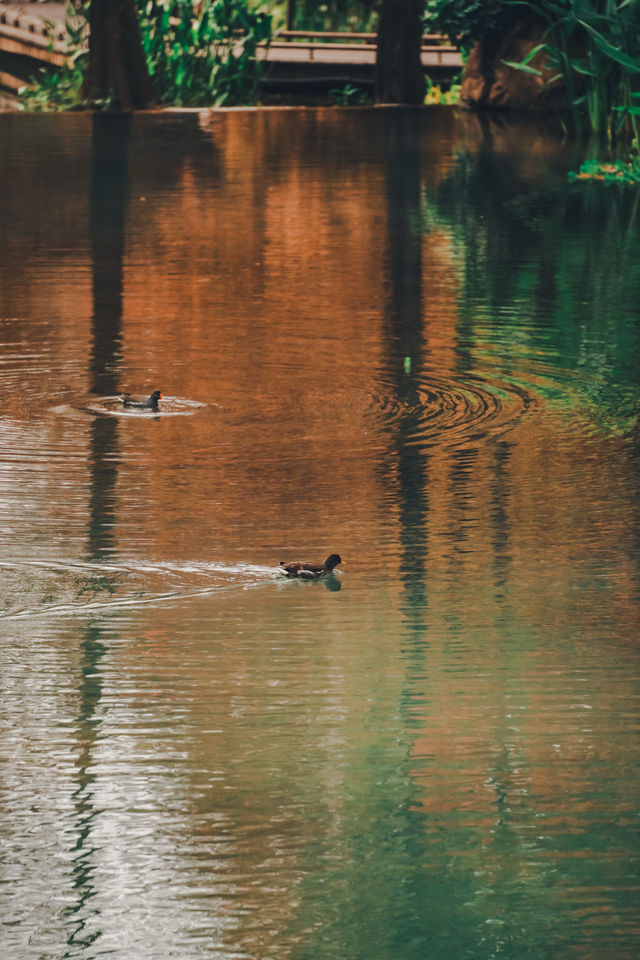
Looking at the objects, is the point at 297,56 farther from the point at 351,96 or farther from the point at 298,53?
the point at 351,96

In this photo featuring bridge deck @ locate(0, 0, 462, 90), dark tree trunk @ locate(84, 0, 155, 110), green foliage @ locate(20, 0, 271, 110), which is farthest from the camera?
bridge deck @ locate(0, 0, 462, 90)

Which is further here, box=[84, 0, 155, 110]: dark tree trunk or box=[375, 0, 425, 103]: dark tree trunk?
box=[375, 0, 425, 103]: dark tree trunk

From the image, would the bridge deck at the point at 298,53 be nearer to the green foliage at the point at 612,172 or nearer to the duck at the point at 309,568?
the green foliage at the point at 612,172

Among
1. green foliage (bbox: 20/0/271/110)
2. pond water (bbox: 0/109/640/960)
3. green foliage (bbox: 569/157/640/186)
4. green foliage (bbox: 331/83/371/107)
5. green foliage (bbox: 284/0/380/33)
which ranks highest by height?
green foliage (bbox: 284/0/380/33)

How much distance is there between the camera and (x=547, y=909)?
4605 mm

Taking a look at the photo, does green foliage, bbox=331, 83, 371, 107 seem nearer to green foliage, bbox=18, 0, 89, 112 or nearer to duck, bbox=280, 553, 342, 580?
green foliage, bbox=18, 0, 89, 112

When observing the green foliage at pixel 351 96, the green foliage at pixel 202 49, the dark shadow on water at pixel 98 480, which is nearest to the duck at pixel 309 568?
the dark shadow on water at pixel 98 480

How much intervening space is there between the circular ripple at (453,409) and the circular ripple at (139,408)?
1.03m

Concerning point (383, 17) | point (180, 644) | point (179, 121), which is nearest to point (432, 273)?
point (180, 644)

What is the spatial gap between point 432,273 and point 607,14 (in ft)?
28.7

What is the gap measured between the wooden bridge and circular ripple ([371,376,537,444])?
2168 centimetres

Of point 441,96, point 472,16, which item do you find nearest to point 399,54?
point 472,16

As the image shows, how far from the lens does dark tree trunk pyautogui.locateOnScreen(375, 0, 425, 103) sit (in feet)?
99.0

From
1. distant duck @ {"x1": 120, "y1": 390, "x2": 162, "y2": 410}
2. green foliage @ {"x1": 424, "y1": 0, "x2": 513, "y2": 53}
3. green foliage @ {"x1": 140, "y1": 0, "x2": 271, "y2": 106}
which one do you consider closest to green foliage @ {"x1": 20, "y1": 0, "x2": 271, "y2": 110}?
green foliage @ {"x1": 140, "y1": 0, "x2": 271, "y2": 106}
